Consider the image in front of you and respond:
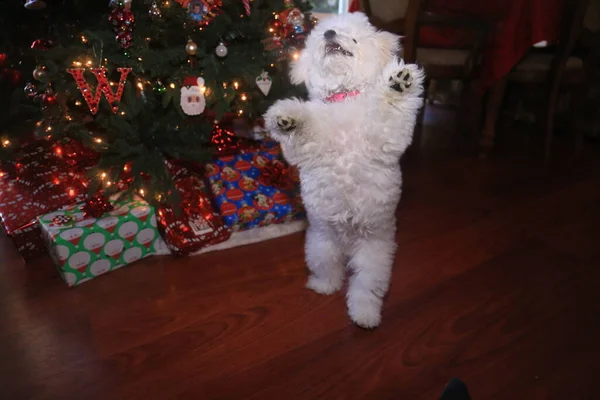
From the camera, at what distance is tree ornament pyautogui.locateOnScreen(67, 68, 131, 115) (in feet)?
3.85

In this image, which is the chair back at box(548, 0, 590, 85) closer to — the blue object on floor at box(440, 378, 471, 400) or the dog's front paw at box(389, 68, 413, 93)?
the dog's front paw at box(389, 68, 413, 93)

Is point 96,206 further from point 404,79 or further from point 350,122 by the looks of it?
point 404,79

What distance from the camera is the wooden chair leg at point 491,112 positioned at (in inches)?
74.8

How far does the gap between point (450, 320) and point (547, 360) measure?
0.22 metres

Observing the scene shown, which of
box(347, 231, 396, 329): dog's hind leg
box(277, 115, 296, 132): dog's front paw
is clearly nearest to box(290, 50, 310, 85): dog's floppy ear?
box(277, 115, 296, 132): dog's front paw

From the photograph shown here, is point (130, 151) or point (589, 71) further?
point (589, 71)

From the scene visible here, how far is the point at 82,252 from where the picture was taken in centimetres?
117

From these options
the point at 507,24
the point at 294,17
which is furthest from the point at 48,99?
the point at 507,24

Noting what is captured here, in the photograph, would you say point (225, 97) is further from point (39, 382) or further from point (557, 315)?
point (557, 315)

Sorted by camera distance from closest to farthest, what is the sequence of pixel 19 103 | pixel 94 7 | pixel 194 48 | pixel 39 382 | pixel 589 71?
1. pixel 39 382
2. pixel 194 48
3. pixel 94 7
4. pixel 19 103
5. pixel 589 71

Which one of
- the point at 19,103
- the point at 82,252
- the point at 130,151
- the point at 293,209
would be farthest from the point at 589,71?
the point at 19,103

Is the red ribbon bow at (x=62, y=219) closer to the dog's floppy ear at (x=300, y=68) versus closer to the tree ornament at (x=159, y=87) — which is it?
the tree ornament at (x=159, y=87)

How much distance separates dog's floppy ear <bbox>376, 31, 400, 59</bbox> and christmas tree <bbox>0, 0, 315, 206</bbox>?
17.7 inches

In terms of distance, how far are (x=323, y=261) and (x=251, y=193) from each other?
445 mm
